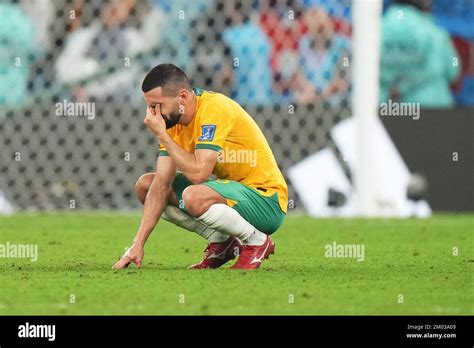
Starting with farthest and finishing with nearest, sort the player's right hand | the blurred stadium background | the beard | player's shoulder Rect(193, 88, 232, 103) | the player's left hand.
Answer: the blurred stadium background, the player's right hand, player's shoulder Rect(193, 88, 232, 103), the beard, the player's left hand

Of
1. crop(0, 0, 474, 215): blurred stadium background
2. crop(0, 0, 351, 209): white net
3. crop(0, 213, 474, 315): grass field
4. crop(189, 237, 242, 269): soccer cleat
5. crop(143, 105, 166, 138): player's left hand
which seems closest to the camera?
crop(0, 213, 474, 315): grass field

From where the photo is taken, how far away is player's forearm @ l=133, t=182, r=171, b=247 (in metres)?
6.40

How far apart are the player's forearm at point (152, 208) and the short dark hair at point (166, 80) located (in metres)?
0.57

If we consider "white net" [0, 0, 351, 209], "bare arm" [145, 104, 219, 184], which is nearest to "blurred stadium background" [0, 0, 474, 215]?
"white net" [0, 0, 351, 209]

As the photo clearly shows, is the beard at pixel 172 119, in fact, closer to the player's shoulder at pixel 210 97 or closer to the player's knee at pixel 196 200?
the player's shoulder at pixel 210 97

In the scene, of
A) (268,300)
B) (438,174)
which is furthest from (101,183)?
(268,300)

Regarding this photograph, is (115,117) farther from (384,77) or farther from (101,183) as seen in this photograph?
(384,77)

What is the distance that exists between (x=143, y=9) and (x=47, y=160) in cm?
210

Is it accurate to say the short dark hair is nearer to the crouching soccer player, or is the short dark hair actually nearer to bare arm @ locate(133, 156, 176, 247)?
the crouching soccer player

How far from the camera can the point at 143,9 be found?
12328 millimetres

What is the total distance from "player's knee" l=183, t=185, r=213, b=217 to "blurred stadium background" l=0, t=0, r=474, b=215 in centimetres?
520

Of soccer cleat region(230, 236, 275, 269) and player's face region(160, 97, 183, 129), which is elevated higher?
player's face region(160, 97, 183, 129)

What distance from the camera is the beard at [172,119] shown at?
20.4 feet
